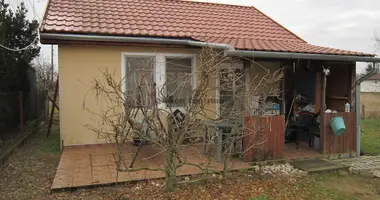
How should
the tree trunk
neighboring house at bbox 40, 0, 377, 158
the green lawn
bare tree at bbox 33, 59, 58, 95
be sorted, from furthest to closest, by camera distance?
bare tree at bbox 33, 59, 58, 95 < the green lawn < neighboring house at bbox 40, 0, 377, 158 < the tree trunk

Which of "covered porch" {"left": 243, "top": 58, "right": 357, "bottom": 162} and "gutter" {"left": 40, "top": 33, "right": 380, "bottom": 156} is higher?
"gutter" {"left": 40, "top": 33, "right": 380, "bottom": 156}

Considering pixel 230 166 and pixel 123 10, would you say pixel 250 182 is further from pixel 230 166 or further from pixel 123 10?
pixel 123 10

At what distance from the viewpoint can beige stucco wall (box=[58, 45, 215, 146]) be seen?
727 cm

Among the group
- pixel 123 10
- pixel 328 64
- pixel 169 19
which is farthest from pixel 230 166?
pixel 123 10

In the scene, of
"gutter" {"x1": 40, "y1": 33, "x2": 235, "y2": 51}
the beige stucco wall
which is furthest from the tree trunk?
the beige stucco wall

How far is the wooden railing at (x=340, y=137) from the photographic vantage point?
6965mm

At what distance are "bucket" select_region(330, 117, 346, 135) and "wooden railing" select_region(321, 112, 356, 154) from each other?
102 millimetres

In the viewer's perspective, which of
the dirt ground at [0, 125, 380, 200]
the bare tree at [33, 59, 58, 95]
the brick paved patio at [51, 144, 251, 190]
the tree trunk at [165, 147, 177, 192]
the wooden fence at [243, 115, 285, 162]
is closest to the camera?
the tree trunk at [165, 147, 177, 192]

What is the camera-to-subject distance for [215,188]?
4.70 m

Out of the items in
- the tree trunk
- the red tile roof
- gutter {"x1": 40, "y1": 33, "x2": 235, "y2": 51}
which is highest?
the red tile roof

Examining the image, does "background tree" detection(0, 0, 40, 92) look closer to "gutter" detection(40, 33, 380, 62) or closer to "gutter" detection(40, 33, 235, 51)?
"gutter" detection(40, 33, 235, 51)

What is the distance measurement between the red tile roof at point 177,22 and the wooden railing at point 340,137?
1.55 metres

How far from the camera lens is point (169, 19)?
9.34m

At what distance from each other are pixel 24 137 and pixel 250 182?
710 cm
